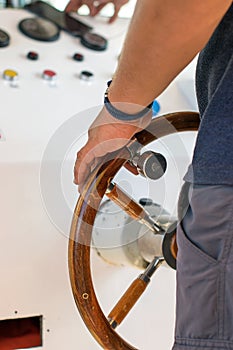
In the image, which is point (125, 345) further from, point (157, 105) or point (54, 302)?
point (157, 105)

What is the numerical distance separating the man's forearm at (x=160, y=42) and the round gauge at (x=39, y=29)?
758 millimetres

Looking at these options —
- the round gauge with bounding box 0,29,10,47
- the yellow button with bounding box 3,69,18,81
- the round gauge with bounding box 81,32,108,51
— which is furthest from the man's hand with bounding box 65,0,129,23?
the yellow button with bounding box 3,69,18,81

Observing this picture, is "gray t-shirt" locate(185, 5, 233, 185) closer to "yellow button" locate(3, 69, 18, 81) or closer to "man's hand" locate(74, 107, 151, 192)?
"man's hand" locate(74, 107, 151, 192)

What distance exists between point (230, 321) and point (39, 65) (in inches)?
32.5

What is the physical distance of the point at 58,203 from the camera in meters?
1.09

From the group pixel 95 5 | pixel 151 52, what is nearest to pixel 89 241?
pixel 151 52

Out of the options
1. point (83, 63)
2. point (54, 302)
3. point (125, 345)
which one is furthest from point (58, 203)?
point (83, 63)

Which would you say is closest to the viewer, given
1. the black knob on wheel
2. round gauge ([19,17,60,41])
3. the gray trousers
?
the gray trousers

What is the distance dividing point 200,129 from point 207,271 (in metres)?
0.18

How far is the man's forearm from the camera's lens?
1.95 ft

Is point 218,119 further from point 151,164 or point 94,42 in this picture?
point 94,42

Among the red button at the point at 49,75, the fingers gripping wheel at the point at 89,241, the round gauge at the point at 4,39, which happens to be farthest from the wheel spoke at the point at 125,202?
the round gauge at the point at 4,39

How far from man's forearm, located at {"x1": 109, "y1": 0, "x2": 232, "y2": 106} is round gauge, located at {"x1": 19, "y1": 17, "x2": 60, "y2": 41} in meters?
0.76

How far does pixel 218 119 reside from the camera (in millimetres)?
669
